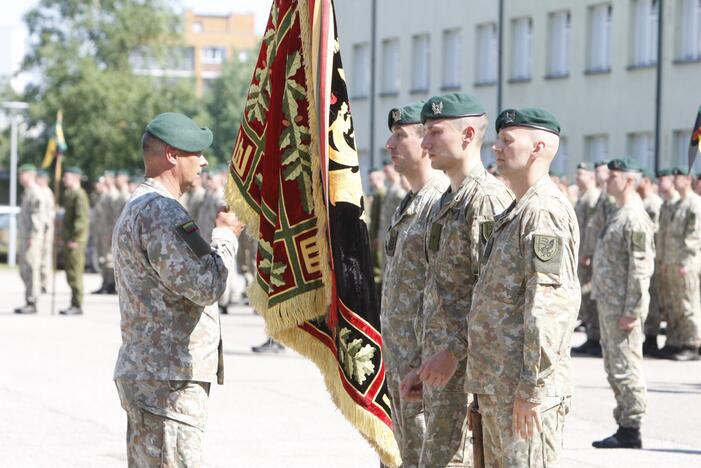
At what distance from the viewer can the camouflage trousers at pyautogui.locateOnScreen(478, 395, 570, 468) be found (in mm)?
6004

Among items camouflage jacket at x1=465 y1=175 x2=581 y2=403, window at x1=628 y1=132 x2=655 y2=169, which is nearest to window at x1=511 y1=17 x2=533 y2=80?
window at x1=628 y1=132 x2=655 y2=169

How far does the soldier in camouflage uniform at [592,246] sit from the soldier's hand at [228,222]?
35.4ft

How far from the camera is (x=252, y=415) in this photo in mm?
11789

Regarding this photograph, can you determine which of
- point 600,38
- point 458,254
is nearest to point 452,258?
point 458,254

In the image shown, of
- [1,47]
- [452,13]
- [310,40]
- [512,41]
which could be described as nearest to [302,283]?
[310,40]

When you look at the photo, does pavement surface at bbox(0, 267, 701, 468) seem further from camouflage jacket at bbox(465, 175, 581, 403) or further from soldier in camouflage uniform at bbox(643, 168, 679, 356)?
camouflage jacket at bbox(465, 175, 581, 403)

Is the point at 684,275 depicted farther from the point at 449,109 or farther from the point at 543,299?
the point at 543,299

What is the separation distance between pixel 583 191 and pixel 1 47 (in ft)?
181

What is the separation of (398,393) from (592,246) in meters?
11.1

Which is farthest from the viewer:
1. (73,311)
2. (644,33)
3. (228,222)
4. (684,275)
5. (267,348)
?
(644,33)

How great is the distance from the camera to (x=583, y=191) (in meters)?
19.6

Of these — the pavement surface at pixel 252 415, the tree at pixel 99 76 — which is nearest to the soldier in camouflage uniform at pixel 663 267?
the pavement surface at pixel 252 415

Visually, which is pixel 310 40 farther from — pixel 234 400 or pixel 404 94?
pixel 404 94

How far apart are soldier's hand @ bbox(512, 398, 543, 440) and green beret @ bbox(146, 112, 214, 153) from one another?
1792 millimetres
